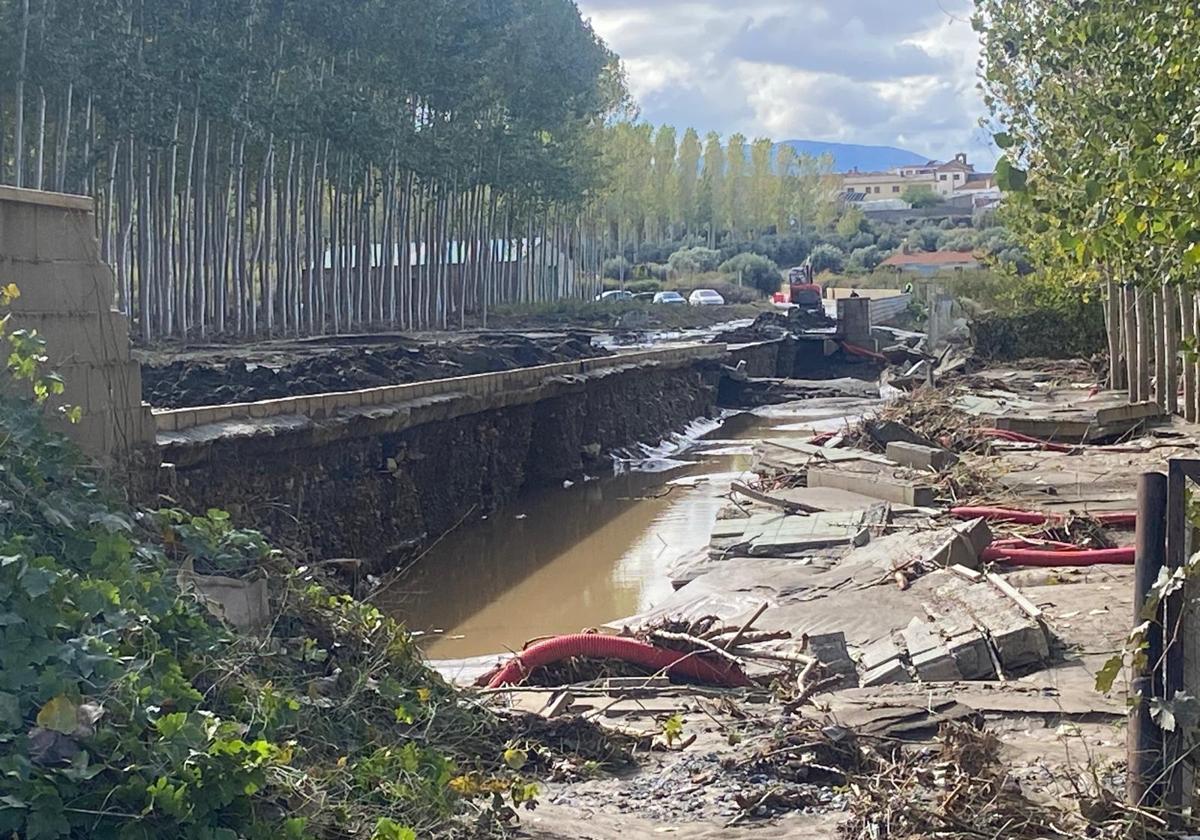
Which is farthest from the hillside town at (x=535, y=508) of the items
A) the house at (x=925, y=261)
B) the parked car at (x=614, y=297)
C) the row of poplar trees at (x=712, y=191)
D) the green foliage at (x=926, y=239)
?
the green foliage at (x=926, y=239)

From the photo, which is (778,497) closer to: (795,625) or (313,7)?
(795,625)

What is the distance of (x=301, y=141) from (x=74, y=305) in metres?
33.0

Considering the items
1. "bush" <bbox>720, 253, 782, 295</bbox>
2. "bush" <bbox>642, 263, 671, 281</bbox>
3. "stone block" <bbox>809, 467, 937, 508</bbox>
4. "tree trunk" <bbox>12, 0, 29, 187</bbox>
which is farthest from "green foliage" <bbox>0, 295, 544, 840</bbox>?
"bush" <bbox>642, 263, 671, 281</bbox>

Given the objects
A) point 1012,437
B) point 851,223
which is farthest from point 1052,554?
point 851,223

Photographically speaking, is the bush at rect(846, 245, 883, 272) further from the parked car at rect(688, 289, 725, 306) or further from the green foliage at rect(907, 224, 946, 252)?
the parked car at rect(688, 289, 725, 306)

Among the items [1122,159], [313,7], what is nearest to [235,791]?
[1122,159]

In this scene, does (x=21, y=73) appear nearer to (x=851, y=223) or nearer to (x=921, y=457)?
(x=921, y=457)

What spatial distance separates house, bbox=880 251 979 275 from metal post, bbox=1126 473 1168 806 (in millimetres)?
85907

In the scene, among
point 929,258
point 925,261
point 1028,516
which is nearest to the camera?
point 1028,516

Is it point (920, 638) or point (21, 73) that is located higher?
point (21, 73)

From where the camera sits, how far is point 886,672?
9.02m

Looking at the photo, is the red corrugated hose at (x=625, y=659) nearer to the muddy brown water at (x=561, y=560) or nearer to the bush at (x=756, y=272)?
the muddy brown water at (x=561, y=560)

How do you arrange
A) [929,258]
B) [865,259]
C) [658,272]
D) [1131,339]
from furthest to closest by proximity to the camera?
[865,259]
[929,258]
[658,272]
[1131,339]

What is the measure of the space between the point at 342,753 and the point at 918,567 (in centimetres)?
695
